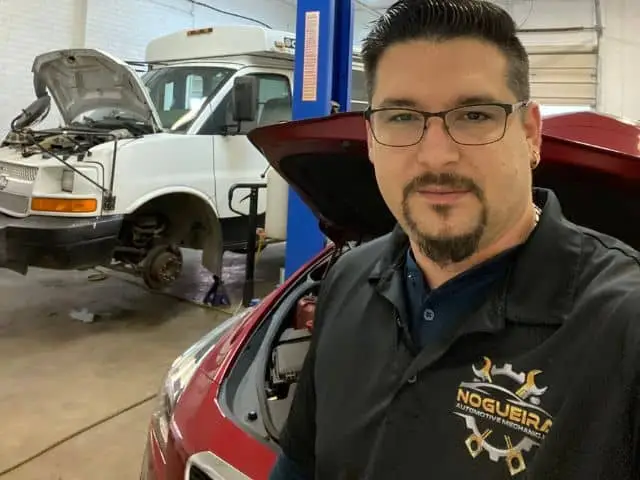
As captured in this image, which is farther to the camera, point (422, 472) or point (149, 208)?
point (149, 208)

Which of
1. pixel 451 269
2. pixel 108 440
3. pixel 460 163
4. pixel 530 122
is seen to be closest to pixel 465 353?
pixel 451 269

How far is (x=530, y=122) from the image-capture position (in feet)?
3.29

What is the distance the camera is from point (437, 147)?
0.95m

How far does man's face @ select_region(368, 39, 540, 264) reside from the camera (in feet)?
3.05

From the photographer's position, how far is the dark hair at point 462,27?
0.97m

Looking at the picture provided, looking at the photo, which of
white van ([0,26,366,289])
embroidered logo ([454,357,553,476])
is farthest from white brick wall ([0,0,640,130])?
embroidered logo ([454,357,553,476])

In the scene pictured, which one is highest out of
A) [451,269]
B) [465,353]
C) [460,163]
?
[460,163]

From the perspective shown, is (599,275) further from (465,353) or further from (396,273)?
(396,273)

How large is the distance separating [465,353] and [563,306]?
15 centimetres

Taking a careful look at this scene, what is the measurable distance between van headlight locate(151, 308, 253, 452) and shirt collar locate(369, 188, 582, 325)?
1068mm

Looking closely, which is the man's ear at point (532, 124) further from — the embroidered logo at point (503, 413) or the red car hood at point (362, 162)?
the embroidered logo at point (503, 413)

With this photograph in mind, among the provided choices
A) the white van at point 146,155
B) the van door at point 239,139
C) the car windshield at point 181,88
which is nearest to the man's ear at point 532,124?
the white van at point 146,155

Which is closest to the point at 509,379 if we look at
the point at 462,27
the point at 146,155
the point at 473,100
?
the point at 473,100

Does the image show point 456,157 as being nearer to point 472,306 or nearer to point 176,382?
point 472,306
